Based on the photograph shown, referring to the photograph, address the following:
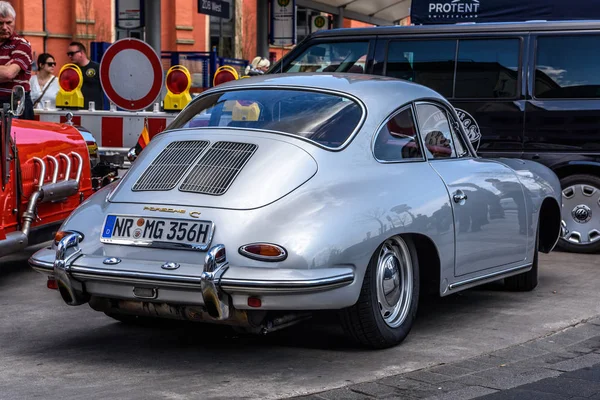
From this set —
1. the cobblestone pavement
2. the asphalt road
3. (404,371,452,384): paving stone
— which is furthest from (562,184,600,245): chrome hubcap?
(404,371,452,384): paving stone

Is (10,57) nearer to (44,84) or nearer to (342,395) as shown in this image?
(342,395)

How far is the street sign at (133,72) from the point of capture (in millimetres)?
12062

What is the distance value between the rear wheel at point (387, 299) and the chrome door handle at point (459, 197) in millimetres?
528

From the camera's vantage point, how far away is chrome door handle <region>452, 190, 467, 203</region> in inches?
268

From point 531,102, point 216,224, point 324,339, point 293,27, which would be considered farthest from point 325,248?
point 293,27

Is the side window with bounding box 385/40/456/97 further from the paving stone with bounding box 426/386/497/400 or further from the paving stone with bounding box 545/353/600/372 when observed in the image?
the paving stone with bounding box 426/386/497/400

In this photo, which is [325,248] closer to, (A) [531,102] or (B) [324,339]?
(B) [324,339]

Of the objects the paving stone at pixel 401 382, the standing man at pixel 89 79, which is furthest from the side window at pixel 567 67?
the standing man at pixel 89 79

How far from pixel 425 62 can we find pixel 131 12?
5311 millimetres

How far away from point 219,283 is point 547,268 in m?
4.76

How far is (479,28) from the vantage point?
1059 centimetres

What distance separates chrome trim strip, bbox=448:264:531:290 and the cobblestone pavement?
0.58 metres

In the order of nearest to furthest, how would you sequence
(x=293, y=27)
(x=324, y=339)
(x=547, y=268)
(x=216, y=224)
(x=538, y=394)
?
(x=538, y=394) → (x=216, y=224) → (x=324, y=339) → (x=547, y=268) → (x=293, y=27)

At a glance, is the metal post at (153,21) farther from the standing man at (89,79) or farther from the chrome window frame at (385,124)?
the chrome window frame at (385,124)
